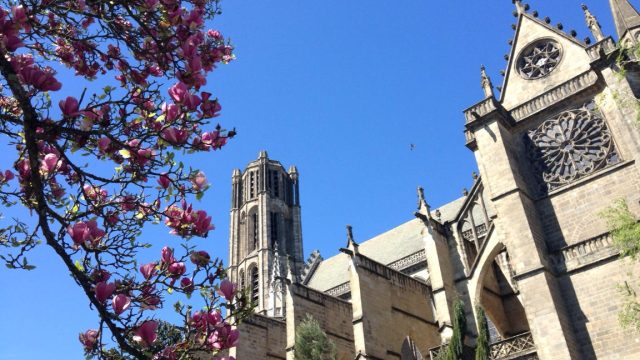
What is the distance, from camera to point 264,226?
1820 inches

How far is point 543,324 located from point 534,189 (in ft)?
15.3

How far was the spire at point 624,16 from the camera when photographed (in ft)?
55.7

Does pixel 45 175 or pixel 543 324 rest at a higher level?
pixel 543 324

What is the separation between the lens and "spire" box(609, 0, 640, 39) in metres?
17.0

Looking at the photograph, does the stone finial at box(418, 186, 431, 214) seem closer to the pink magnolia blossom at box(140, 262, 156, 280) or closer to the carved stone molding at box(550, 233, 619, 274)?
the carved stone molding at box(550, 233, 619, 274)

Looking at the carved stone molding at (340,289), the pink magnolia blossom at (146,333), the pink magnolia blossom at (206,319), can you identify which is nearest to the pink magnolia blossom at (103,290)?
the pink magnolia blossom at (146,333)

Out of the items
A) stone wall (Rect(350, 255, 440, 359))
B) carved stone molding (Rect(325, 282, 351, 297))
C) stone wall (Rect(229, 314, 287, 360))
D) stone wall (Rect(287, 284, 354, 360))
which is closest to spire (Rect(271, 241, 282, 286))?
carved stone molding (Rect(325, 282, 351, 297))

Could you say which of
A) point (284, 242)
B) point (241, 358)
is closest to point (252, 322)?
point (241, 358)

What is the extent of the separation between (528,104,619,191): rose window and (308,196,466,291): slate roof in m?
10.5

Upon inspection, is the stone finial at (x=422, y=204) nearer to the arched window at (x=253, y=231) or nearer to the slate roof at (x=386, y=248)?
the slate roof at (x=386, y=248)

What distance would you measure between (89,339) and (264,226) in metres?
43.0

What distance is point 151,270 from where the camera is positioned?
358cm

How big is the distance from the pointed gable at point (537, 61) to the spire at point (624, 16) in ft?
4.43

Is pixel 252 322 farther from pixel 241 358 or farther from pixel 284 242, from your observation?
pixel 284 242
